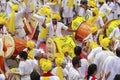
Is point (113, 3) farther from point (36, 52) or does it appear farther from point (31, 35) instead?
point (36, 52)

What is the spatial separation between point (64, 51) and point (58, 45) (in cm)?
92

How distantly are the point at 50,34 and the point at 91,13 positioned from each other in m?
2.78

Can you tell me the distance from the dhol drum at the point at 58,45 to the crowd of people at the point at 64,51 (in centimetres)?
10

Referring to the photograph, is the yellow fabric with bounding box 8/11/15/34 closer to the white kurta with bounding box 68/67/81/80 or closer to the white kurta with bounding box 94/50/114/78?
the white kurta with bounding box 94/50/114/78

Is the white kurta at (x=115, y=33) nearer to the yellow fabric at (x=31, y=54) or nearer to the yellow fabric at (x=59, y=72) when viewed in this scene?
the yellow fabric at (x=31, y=54)

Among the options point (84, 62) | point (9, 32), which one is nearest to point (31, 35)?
point (9, 32)

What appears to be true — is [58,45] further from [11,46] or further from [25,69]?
[25,69]

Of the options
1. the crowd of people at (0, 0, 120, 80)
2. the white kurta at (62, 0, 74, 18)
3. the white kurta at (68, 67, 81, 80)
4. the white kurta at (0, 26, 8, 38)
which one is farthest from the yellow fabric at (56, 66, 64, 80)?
the white kurta at (62, 0, 74, 18)

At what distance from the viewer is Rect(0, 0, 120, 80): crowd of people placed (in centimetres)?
848

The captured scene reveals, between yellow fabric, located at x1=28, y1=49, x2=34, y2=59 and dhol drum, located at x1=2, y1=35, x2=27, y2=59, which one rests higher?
yellow fabric, located at x1=28, y1=49, x2=34, y2=59

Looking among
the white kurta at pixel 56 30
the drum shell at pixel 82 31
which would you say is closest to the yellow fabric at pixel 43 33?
the white kurta at pixel 56 30

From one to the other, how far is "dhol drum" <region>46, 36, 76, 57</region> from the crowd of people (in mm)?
104

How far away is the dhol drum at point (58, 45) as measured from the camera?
10.7 m

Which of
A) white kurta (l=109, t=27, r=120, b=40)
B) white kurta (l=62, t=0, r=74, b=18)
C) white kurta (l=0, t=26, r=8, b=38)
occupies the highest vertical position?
white kurta (l=0, t=26, r=8, b=38)
